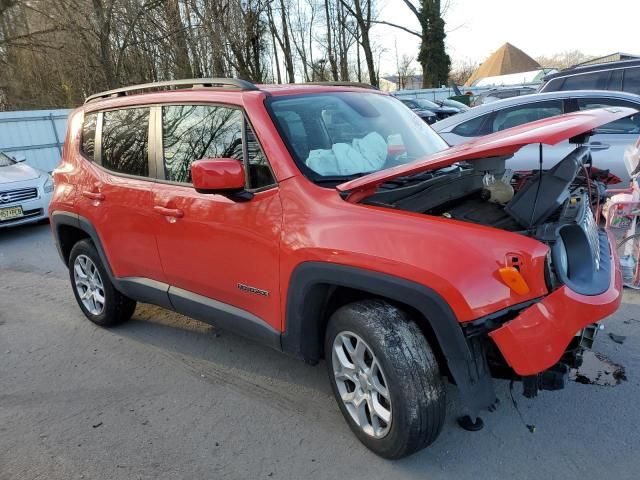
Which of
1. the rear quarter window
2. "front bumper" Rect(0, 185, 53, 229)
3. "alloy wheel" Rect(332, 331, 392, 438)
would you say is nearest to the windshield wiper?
"alloy wheel" Rect(332, 331, 392, 438)

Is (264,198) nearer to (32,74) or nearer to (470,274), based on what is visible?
(470,274)

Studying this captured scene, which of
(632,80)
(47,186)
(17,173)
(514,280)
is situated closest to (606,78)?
(632,80)

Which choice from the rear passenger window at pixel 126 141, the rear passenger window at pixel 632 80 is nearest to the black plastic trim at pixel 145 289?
the rear passenger window at pixel 126 141

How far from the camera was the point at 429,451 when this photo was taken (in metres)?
2.59

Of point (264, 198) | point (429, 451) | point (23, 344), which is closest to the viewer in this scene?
point (429, 451)

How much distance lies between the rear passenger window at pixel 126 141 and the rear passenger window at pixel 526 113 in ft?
15.0

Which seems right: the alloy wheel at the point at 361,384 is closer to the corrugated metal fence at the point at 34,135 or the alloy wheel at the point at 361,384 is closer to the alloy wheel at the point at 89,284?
the alloy wheel at the point at 89,284

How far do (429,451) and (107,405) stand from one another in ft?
6.65

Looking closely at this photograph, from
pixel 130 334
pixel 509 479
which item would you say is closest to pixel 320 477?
pixel 509 479

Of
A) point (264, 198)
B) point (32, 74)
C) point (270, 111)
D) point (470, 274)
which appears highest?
point (32, 74)

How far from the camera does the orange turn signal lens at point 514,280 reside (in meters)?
2.07

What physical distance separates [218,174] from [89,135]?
2154mm

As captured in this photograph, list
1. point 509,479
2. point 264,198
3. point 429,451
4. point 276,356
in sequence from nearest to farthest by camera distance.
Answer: point 509,479, point 429,451, point 264,198, point 276,356

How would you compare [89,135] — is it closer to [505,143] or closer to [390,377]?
[390,377]
